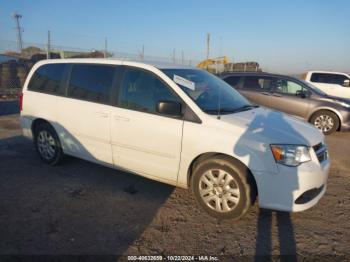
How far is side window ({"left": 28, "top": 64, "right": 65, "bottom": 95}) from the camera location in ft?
15.4

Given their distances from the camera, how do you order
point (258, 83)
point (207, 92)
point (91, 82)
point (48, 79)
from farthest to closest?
point (258, 83) → point (48, 79) → point (91, 82) → point (207, 92)

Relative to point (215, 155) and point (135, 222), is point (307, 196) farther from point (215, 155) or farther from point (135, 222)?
point (135, 222)

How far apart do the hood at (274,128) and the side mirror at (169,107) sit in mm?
530

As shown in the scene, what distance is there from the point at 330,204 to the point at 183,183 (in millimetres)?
1997

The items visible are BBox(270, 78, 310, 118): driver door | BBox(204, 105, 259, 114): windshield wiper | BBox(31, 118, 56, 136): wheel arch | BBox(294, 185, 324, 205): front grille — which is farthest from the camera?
BBox(270, 78, 310, 118): driver door

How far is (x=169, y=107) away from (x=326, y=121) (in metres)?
6.66

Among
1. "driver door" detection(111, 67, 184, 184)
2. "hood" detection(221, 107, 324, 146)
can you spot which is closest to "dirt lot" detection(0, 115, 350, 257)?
"driver door" detection(111, 67, 184, 184)

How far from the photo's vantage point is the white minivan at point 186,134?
3121 millimetres

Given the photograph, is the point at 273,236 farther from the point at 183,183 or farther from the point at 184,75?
the point at 184,75

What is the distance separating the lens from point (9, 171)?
468cm

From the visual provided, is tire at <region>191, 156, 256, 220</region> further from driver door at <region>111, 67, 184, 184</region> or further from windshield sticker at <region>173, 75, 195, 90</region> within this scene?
windshield sticker at <region>173, 75, 195, 90</region>

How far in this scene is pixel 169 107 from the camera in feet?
11.0

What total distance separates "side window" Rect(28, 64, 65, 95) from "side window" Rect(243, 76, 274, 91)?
19.4ft

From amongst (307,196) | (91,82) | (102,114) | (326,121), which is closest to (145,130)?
(102,114)
